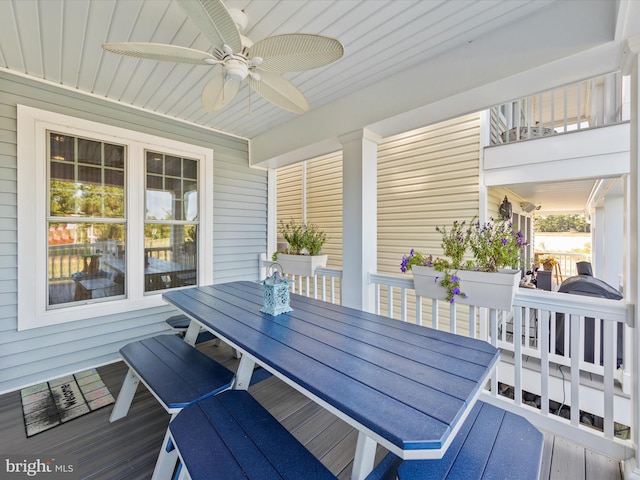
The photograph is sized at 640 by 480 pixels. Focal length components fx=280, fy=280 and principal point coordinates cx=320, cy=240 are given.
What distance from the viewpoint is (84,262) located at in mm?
2854

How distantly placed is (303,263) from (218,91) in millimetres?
1969

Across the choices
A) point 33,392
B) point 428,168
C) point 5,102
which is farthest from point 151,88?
point 428,168

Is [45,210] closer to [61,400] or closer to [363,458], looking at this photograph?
[61,400]

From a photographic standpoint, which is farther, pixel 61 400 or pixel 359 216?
pixel 359 216

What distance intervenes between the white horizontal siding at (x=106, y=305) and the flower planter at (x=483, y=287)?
2.78m

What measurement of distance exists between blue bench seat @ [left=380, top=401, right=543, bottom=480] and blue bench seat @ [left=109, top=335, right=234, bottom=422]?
104 centimetres

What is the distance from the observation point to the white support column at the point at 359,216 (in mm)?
2748

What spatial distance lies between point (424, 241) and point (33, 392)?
490cm

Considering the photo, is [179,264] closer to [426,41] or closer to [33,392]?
[33,392]

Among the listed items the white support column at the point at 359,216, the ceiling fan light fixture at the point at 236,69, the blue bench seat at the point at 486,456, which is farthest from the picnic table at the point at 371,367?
the ceiling fan light fixture at the point at 236,69

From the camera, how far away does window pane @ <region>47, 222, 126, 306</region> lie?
2.70 metres

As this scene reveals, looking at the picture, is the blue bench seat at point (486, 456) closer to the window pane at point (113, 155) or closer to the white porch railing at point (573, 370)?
the white porch railing at point (573, 370)

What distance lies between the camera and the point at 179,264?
3545 millimetres

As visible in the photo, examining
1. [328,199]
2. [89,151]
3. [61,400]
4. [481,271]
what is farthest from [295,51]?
[328,199]
